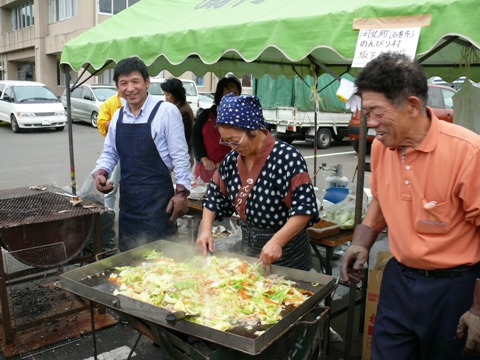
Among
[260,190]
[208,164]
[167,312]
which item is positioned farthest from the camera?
[208,164]

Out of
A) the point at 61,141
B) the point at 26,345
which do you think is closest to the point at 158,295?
the point at 26,345

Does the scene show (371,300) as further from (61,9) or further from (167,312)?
(61,9)

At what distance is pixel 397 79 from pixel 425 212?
1.78 ft

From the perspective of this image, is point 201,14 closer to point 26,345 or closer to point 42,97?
point 26,345

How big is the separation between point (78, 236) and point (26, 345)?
91 centimetres

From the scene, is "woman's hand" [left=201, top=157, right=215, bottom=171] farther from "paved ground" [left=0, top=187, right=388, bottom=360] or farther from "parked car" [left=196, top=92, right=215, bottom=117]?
"parked car" [left=196, top=92, right=215, bottom=117]

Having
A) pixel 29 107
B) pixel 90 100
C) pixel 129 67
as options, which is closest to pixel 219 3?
pixel 129 67

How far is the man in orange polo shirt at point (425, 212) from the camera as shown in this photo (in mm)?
1790

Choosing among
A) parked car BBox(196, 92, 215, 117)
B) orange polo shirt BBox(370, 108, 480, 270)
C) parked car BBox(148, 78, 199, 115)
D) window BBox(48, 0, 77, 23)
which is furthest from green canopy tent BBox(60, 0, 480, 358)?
window BBox(48, 0, 77, 23)

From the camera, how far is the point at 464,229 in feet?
A: 6.05

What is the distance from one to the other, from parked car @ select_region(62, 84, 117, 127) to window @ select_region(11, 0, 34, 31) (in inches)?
626

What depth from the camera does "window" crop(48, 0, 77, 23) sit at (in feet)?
83.6

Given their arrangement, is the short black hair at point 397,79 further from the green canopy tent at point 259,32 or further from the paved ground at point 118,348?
the paved ground at point 118,348

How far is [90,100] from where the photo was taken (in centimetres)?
1770
